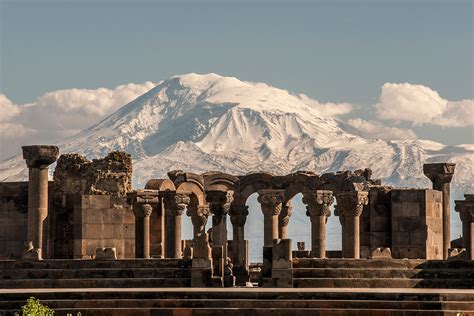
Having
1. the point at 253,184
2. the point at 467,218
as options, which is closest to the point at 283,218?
the point at 253,184

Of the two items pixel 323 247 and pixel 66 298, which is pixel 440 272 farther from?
pixel 323 247

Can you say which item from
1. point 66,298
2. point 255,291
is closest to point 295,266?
point 255,291

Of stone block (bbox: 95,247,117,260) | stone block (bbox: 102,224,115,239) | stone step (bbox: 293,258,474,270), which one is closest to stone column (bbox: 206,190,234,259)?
stone block (bbox: 102,224,115,239)

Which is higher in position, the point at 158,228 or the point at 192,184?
the point at 192,184

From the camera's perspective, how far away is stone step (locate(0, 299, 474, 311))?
117 feet

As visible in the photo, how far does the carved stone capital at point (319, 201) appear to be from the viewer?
2085 inches

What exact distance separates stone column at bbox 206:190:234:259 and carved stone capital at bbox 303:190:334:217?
2.93 m

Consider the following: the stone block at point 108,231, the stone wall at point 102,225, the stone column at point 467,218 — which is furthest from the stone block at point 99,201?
the stone column at point 467,218

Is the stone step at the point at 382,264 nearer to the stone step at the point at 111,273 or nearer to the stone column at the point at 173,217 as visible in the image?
the stone step at the point at 111,273

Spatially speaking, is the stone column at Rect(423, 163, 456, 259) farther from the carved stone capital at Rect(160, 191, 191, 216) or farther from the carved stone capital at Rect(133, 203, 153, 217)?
the carved stone capital at Rect(133, 203, 153, 217)

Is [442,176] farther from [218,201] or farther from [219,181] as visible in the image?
[219,181]

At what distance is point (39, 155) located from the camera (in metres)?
49.0

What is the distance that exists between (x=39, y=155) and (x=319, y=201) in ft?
35.1

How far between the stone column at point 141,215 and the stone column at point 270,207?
15.3ft
